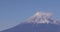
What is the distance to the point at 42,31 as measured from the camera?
1561 inches
